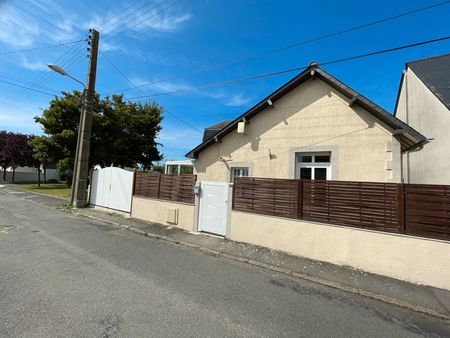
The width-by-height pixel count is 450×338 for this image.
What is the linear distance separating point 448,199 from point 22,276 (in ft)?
26.5

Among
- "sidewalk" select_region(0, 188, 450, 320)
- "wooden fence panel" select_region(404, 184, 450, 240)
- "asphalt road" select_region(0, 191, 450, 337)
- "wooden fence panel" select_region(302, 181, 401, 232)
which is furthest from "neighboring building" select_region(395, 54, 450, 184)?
"asphalt road" select_region(0, 191, 450, 337)

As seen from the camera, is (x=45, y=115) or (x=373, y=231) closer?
(x=373, y=231)

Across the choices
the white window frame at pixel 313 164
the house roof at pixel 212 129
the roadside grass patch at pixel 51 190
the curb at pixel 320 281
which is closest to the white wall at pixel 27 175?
the roadside grass patch at pixel 51 190

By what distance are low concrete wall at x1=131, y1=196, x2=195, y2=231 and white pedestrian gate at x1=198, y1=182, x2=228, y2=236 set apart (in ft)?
1.63

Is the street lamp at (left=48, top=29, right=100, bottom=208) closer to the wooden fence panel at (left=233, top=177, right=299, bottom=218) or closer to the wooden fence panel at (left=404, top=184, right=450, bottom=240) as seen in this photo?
the wooden fence panel at (left=233, top=177, right=299, bottom=218)

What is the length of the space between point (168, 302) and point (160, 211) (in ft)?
21.4

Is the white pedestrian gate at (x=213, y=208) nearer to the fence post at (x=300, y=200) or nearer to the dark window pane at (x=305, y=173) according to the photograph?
the fence post at (x=300, y=200)

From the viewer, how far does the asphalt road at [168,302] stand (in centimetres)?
312

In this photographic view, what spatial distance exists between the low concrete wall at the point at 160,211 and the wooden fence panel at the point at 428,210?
631 cm

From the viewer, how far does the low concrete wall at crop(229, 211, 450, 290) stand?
4.93m

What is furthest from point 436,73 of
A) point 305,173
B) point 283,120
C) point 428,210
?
point 428,210

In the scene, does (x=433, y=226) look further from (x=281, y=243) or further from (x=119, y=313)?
(x=119, y=313)

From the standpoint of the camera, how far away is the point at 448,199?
15.9 ft

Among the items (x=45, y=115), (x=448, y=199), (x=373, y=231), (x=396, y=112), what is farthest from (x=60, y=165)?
(x=396, y=112)
